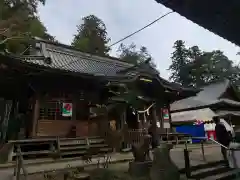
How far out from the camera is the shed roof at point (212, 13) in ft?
11.8

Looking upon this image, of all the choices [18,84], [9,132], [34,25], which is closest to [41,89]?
[18,84]

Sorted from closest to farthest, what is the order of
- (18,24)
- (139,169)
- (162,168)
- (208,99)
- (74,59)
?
(162,168) < (139,169) < (74,59) < (18,24) < (208,99)

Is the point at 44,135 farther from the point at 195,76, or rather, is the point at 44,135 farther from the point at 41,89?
the point at 195,76

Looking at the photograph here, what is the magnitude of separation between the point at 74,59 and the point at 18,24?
8285mm

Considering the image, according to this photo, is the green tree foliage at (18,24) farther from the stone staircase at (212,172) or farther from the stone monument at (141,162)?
the stone staircase at (212,172)

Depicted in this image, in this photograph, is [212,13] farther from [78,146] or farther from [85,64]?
[85,64]

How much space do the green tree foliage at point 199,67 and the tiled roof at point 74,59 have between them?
118ft

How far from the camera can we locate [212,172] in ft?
25.3

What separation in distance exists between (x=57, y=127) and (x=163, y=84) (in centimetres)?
707

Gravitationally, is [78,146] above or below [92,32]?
below

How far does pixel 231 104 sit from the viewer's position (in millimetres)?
24062

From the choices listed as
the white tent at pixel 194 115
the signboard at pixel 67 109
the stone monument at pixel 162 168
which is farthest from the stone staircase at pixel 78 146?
the white tent at pixel 194 115

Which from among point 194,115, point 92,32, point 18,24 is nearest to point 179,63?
point 92,32

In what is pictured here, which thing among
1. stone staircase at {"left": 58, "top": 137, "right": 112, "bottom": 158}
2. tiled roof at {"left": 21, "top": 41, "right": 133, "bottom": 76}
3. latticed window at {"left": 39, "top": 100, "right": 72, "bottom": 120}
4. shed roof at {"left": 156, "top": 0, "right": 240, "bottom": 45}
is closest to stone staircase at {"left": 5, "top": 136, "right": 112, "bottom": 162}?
stone staircase at {"left": 58, "top": 137, "right": 112, "bottom": 158}
